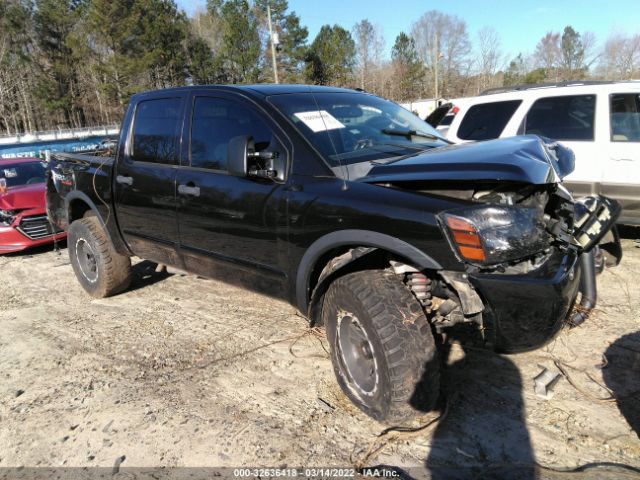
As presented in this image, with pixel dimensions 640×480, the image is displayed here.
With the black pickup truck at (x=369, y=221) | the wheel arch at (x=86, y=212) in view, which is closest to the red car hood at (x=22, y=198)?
the wheel arch at (x=86, y=212)

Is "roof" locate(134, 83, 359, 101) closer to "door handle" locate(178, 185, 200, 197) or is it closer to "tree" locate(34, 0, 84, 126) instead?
"door handle" locate(178, 185, 200, 197)

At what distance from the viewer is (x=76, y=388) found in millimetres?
3297

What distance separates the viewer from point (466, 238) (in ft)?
7.42

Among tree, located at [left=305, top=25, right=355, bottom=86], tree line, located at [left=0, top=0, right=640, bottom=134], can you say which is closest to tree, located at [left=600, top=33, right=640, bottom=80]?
tree line, located at [left=0, top=0, right=640, bottom=134]

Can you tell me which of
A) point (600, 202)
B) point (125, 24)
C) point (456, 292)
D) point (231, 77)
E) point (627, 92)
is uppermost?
point (125, 24)

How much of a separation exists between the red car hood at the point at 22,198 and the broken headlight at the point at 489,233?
22.1ft

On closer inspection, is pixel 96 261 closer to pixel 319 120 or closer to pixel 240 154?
pixel 240 154

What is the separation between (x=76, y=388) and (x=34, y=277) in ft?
10.7

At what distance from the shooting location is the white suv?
5.59 meters

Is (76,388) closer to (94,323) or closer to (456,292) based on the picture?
(94,323)

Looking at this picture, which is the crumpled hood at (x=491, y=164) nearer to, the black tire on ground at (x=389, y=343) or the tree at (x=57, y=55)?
the black tire on ground at (x=389, y=343)

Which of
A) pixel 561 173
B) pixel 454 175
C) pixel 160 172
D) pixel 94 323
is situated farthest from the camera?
pixel 94 323

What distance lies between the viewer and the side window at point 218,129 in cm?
321

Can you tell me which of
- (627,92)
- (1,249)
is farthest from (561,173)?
(1,249)
